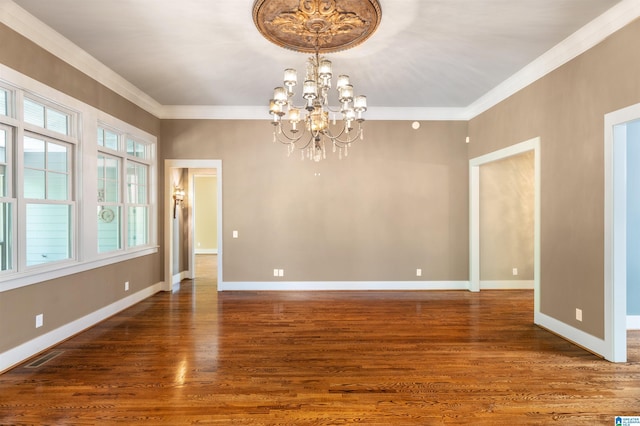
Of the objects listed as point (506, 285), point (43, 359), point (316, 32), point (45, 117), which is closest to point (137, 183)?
point (45, 117)

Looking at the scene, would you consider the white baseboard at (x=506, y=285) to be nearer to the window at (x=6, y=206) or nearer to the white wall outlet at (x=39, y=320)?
the white wall outlet at (x=39, y=320)

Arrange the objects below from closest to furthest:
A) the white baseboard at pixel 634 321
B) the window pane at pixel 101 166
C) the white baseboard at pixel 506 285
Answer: the white baseboard at pixel 634 321
the window pane at pixel 101 166
the white baseboard at pixel 506 285

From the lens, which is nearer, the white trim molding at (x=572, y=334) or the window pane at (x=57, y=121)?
the white trim molding at (x=572, y=334)

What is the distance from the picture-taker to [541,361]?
315 cm

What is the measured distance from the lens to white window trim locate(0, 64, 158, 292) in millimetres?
3055

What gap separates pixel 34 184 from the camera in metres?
3.36

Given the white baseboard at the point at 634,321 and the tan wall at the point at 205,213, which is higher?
the tan wall at the point at 205,213

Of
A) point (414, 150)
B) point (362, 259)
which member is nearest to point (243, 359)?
point (362, 259)

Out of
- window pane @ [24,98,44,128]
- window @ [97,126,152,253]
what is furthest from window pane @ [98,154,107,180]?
window pane @ [24,98,44,128]

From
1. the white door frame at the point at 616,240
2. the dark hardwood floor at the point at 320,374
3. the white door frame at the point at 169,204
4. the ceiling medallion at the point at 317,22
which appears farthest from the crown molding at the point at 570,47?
the white door frame at the point at 169,204

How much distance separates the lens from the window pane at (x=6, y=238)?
2.99 metres

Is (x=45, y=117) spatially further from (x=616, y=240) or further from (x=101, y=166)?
(x=616, y=240)

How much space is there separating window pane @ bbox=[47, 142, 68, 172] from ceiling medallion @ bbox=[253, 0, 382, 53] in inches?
102

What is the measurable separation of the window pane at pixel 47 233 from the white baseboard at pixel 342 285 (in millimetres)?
2670
